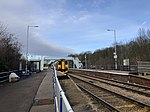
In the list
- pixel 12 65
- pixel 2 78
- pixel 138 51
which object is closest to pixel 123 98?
pixel 2 78

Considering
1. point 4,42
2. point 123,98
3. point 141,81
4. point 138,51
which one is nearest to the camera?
point 123,98

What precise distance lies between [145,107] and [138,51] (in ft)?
181

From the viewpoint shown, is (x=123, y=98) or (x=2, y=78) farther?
(x=2, y=78)

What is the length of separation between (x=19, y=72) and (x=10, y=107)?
1006 inches

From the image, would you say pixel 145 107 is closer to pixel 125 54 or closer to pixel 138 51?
pixel 138 51

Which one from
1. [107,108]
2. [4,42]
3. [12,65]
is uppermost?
[4,42]

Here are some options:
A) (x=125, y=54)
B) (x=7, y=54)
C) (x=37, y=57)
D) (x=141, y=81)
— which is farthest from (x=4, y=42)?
(x=125, y=54)

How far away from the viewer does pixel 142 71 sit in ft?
106

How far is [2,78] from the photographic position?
80.3ft

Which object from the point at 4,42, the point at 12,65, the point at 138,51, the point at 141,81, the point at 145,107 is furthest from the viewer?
the point at 138,51

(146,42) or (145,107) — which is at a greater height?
(146,42)

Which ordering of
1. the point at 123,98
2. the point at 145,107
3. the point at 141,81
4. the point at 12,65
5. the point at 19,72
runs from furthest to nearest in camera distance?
the point at 19,72 < the point at 12,65 < the point at 141,81 < the point at 123,98 < the point at 145,107

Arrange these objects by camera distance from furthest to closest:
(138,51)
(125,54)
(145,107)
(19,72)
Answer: (125,54)
(138,51)
(19,72)
(145,107)

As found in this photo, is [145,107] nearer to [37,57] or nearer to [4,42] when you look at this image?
[4,42]
